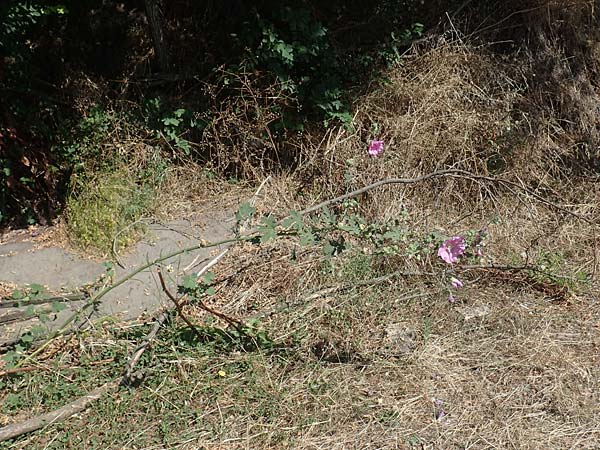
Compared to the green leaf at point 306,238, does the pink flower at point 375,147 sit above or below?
below

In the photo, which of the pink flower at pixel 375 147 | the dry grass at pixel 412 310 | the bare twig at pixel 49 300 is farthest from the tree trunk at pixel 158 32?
the bare twig at pixel 49 300

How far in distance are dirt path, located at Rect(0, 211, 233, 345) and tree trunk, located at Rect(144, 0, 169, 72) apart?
1441 mm

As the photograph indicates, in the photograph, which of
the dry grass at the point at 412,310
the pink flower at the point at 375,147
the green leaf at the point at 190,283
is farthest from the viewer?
the pink flower at the point at 375,147

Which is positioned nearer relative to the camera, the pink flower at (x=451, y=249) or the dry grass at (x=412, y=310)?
the dry grass at (x=412, y=310)

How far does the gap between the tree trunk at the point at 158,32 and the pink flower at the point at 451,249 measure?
2.95m

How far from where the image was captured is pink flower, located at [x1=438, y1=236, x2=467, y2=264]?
383 centimetres

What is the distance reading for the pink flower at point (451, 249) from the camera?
151 inches

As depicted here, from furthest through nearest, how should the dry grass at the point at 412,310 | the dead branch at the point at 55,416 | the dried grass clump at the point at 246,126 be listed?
the dried grass clump at the point at 246,126 < the dry grass at the point at 412,310 < the dead branch at the point at 55,416

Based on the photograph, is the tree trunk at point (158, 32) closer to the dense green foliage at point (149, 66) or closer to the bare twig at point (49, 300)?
the dense green foliage at point (149, 66)

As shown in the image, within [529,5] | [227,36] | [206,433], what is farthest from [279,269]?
[529,5]

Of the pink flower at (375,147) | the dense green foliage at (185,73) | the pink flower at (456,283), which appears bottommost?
the pink flower at (456,283)

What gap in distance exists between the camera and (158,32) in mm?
5422

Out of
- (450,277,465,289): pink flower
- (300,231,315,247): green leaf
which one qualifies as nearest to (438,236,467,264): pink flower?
(450,277,465,289): pink flower

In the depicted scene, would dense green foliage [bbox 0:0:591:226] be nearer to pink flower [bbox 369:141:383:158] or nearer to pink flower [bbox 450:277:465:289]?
pink flower [bbox 369:141:383:158]
